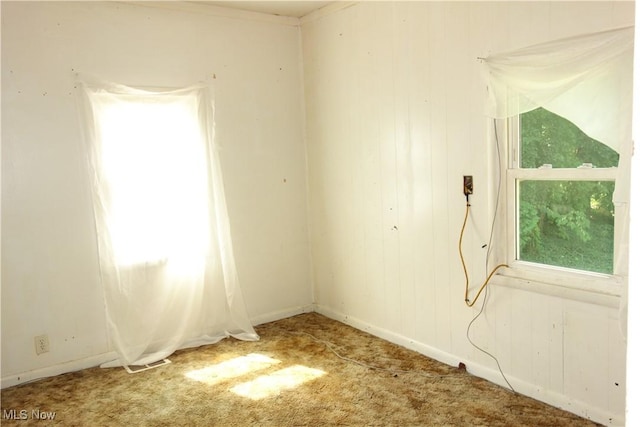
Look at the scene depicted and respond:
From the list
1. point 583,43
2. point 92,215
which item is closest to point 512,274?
point 583,43

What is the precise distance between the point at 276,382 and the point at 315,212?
5.86ft

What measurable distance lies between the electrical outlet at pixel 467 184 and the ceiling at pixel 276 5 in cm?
198

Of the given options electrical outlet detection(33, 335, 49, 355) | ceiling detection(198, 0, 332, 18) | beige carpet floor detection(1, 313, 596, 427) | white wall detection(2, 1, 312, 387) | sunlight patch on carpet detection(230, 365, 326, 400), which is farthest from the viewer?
ceiling detection(198, 0, 332, 18)

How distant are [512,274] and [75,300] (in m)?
3.01

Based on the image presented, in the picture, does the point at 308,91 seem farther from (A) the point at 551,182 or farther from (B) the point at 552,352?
(B) the point at 552,352

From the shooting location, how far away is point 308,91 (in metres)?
4.43

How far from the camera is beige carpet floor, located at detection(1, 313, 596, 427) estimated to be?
2.71 metres

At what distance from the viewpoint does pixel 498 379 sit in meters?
3.00

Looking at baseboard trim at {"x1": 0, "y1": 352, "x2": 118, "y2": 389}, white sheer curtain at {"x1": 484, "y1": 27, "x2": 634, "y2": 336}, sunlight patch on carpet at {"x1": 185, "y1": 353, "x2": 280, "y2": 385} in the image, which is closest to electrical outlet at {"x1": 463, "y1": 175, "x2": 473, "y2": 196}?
white sheer curtain at {"x1": 484, "y1": 27, "x2": 634, "y2": 336}

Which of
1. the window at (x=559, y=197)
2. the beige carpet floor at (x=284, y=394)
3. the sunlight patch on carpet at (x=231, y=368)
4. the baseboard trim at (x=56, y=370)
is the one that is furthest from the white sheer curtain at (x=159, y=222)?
the window at (x=559, y=197)

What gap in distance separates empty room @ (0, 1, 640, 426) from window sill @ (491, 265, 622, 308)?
1cm

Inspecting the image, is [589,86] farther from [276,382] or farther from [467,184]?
[276,382]

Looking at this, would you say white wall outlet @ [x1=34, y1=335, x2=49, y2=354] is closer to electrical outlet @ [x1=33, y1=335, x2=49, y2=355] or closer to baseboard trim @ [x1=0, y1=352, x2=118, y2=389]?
electrical outlet @ [x1=33, y1=335, x2=49, y2=355]

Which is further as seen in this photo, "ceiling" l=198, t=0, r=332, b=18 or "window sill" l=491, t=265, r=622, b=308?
"ceiling" l=198, t=0, r=332, b=18
